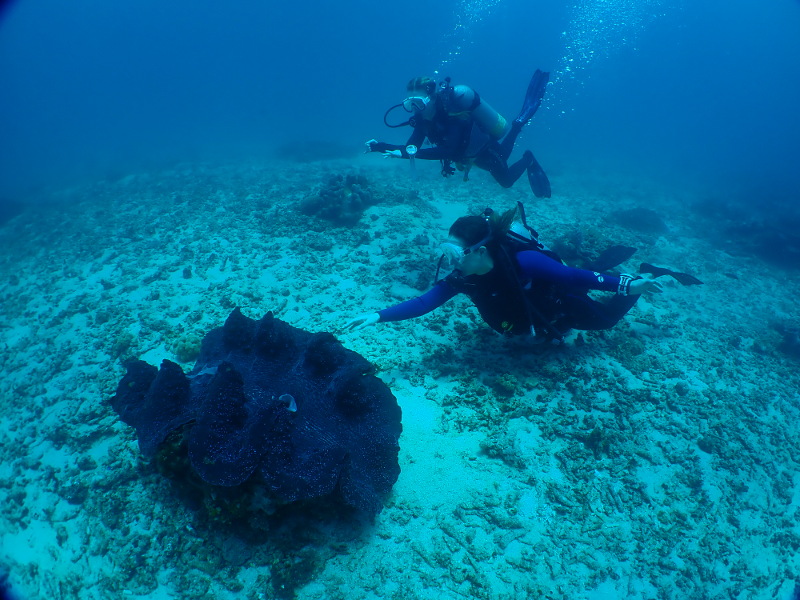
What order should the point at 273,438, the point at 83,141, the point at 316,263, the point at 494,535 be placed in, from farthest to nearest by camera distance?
1. the point at 83,141
2. the point at 316,263
3. the point at 494,535
4. the point at 273,438

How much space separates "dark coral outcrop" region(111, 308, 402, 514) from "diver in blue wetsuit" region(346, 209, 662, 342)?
96cm

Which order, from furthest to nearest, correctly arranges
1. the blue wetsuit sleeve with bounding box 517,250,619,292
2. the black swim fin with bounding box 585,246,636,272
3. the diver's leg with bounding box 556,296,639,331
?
the black swim fin with bounding box 585,246,636,272 < the diver's leg with bounding box 556,296,639,331 < the blue wetsuit sleeve with bounding box 517,250,619,292

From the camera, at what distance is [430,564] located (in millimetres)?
2842

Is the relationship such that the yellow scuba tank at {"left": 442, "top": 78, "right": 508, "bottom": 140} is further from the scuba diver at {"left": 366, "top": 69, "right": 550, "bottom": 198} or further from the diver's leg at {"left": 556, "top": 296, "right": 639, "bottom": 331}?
the diver's leg at {"left": 556, "top": 296, "right": 639, "bottom": 331}

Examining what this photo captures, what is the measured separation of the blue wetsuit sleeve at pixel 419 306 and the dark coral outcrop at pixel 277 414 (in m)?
0.79

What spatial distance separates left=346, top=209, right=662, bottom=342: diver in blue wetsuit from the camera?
3.99 meters

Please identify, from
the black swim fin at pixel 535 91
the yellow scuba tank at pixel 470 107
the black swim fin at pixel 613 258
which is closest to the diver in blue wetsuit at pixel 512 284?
the black swim fin at pixel 613 258

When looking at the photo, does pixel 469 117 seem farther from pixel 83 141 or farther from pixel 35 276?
pixel 83 141

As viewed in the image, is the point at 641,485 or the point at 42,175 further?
the point at 42,175

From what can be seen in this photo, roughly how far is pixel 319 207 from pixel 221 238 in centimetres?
244

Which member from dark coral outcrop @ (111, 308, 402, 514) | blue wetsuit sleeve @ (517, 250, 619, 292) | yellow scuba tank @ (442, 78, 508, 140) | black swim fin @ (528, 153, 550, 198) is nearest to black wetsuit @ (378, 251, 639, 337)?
blue wetsuit sleeve @ (517, 250, 619, 292)

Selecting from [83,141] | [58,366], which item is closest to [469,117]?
[58,366]

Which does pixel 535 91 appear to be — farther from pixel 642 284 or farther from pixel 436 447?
pixel 436 447

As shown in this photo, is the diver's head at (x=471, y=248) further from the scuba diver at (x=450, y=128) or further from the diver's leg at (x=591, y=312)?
the scuba diver at (x=450, y=128)
